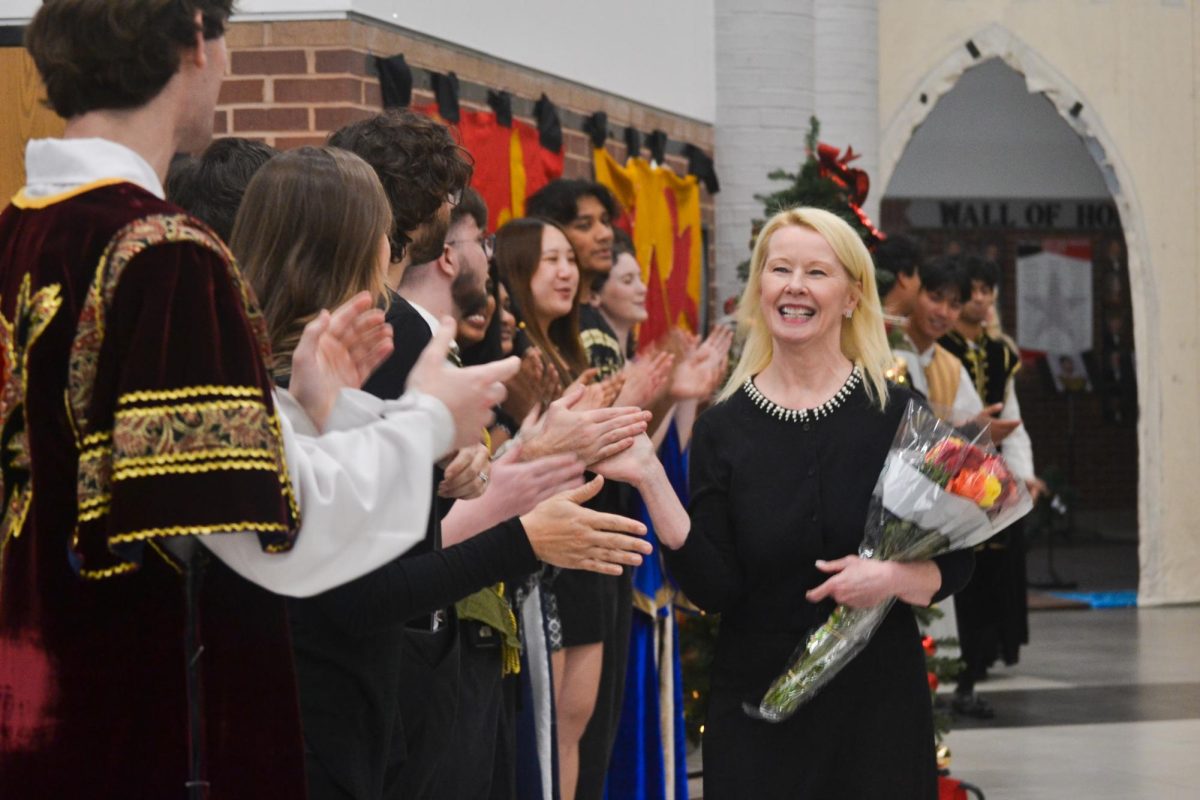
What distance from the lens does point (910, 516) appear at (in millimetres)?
3611

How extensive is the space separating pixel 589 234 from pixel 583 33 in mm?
1943

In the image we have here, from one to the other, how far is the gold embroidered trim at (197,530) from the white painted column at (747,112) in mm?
7724

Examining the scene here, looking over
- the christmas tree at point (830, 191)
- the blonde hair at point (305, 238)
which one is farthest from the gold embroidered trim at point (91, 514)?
the christmas tree at point (830, 191)

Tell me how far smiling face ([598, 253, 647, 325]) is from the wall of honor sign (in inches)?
449

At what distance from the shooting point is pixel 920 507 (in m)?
3.60

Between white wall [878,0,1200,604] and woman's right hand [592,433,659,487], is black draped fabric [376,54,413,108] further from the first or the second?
white wall [878,0,1200,604]

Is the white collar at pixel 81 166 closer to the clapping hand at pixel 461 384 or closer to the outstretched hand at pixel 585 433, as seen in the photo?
the clapping hand at pixel 461 384

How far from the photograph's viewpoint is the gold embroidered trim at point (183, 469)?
1.86m

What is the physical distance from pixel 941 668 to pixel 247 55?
120 inches

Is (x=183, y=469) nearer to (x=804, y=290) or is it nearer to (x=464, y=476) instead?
(x=464, y=476)

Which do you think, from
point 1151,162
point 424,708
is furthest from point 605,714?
point 1151,162

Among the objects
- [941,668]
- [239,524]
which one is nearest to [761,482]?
[239,524]

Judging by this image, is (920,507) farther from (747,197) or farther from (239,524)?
(747,197)

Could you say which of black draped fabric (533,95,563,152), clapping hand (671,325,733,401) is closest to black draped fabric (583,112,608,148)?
black draped fabric (533,95,563,152)
